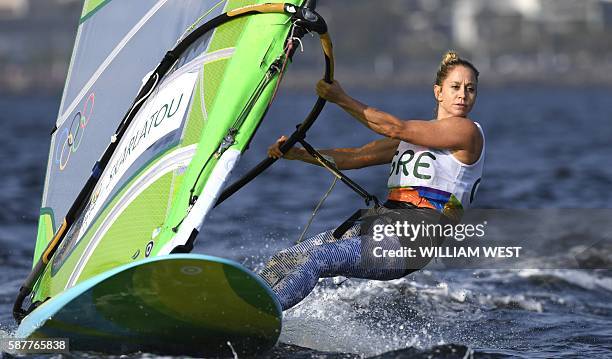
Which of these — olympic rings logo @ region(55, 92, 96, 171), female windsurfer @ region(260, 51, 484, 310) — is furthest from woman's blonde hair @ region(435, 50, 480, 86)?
olympic rings logo @ region(55, 92, 96, 171)

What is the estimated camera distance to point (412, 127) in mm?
5715

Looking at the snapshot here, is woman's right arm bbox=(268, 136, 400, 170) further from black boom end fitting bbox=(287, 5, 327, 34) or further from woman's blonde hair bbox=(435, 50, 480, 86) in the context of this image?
black boom end fitting bbox=(287, 5, 327, 34)

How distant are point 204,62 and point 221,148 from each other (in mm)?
680

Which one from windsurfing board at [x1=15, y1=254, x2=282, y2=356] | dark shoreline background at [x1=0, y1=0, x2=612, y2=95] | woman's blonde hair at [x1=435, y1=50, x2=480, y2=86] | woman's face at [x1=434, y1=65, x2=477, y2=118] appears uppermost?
dark shoreline background at [x1=0, y1=0, x2=612, y2=95]

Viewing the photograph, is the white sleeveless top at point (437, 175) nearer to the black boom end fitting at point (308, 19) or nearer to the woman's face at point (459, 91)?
the woman's face at point (459, 91)

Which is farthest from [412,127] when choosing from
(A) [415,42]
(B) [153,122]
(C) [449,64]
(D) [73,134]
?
(A) [415,42]

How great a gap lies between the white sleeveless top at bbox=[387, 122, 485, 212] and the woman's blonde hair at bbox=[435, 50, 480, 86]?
0.29 m

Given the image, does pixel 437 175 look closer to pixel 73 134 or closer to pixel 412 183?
pixel 412 183

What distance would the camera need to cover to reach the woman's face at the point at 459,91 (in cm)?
Answer: 582

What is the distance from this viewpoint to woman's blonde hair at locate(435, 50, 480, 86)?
584 centimetres

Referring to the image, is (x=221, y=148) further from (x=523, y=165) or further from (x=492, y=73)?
(x=492, y=73)

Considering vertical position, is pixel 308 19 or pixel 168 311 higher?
pixel 308 19

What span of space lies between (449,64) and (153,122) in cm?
153

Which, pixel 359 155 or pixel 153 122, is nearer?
pixel 153 122
